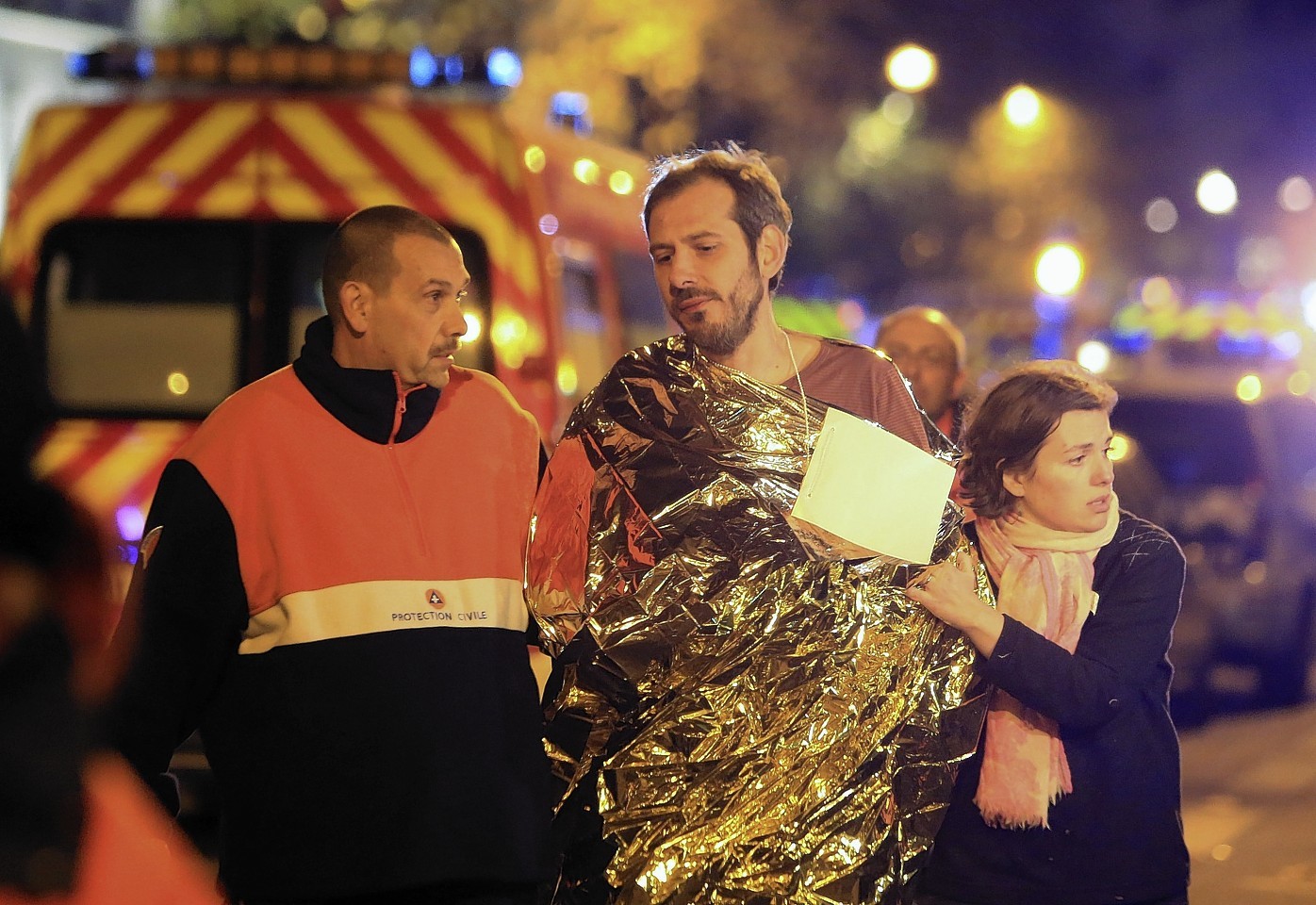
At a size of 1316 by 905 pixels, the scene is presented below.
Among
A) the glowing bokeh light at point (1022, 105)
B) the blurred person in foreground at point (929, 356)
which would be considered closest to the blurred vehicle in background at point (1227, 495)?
the blurred person in foreground at point (929, 356)

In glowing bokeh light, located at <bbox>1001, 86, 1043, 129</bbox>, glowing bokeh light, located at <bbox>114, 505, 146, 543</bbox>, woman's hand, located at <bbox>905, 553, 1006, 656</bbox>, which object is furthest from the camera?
glowing bokeh light, located at <bbox>1001, 86, 1043, 129</bbox>

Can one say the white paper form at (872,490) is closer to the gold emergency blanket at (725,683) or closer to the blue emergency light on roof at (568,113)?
the gold emergency blanket at (725,683)

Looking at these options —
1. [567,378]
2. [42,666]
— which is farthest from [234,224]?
[42,666]

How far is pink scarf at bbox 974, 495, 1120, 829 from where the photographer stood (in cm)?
343

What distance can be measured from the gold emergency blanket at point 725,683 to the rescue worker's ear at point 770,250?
0.29m

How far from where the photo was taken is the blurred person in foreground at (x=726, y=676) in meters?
3.38

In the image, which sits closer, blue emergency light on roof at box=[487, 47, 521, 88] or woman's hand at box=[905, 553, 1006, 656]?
woman's hand at box=[905, 553, 1006, 656]

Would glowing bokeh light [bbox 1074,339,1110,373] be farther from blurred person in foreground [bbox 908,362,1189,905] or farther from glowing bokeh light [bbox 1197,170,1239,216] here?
blurred person in foreground [bbox 908,362,1189,905]

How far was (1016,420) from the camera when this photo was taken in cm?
360

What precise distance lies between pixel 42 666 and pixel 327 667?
1781mm

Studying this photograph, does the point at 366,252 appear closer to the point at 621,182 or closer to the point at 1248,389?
the point at 621,182

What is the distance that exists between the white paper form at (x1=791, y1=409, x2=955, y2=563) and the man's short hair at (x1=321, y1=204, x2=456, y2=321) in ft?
2.64

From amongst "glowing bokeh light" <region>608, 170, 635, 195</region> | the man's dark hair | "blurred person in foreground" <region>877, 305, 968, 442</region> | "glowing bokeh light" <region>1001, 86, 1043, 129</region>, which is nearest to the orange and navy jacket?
the man's dark hair

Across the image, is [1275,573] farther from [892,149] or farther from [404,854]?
[892,149]
